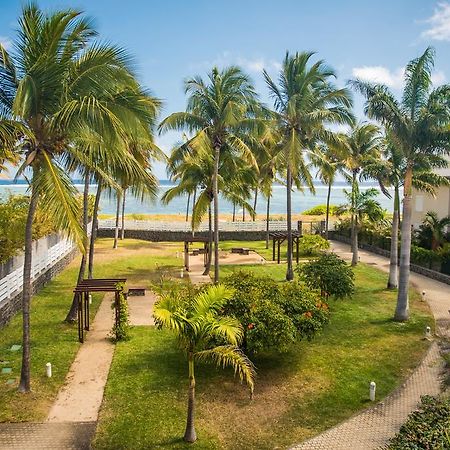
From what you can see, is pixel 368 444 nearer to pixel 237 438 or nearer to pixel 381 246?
pixel 237 438

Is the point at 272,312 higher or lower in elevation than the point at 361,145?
lower

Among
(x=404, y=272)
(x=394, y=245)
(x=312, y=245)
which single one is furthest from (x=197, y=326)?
(x=312, y=245)

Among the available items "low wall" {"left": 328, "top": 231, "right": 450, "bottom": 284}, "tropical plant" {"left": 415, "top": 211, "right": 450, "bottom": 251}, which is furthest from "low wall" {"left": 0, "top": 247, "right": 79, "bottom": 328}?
"tropical plant" {"left": 415, "top": 211, "right": 450, "bottom": 251}

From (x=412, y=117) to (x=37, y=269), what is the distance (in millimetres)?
17759

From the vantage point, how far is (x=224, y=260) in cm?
3189

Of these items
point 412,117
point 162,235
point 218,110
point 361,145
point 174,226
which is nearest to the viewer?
point 412,117

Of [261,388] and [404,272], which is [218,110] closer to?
[404,272]

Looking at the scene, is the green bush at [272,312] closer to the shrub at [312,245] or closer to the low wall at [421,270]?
the low wall at [421,270]

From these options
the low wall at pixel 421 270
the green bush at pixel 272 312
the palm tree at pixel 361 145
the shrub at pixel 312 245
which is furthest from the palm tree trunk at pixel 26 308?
the shrub at pixel 312 245

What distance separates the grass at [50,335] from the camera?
36.9 feet

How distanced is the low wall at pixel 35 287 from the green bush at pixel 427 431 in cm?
1366

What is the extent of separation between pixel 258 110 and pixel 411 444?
16.6 metres

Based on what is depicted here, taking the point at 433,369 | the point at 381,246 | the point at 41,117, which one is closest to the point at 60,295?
the point at 41,117

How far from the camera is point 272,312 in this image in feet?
42.3
